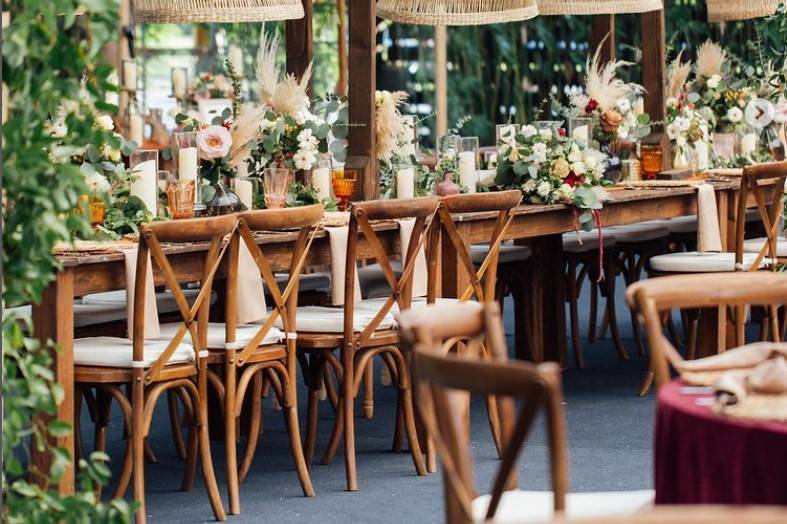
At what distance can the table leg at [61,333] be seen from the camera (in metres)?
3.89

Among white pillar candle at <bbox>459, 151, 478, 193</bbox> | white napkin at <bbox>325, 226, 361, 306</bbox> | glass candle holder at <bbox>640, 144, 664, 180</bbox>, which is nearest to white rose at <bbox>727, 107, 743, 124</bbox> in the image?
glass candle holder at <bbox>640, 144, 664, 180</bbox>

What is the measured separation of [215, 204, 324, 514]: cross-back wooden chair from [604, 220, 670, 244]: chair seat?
2558 mm

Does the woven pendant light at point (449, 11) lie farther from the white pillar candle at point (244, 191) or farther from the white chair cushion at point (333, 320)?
the white chair cushion at point (333, 320)

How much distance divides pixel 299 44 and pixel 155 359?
2.17m

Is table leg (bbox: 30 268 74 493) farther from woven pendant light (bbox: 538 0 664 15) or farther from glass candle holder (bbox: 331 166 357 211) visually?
woven pendant light (bbox: 538 0 664 15)

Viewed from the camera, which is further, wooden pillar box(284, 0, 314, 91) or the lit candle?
the lit candle

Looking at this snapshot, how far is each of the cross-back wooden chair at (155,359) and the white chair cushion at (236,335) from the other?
118 millimetres

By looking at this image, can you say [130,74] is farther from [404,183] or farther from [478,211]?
[478,211]

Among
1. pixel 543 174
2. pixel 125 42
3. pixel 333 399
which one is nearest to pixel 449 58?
pixel 125 42

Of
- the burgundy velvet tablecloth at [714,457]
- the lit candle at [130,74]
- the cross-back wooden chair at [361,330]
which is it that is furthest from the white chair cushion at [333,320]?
the lit candle at [130,74]

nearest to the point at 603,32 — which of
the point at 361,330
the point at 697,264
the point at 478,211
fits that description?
the point at 697,264

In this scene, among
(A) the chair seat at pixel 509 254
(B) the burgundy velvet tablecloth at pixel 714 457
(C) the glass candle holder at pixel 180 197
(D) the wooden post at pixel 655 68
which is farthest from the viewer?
(D) the wooden post at pixel 655 68

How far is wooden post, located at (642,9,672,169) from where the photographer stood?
708 cm

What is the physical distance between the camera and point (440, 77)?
11688 mm
